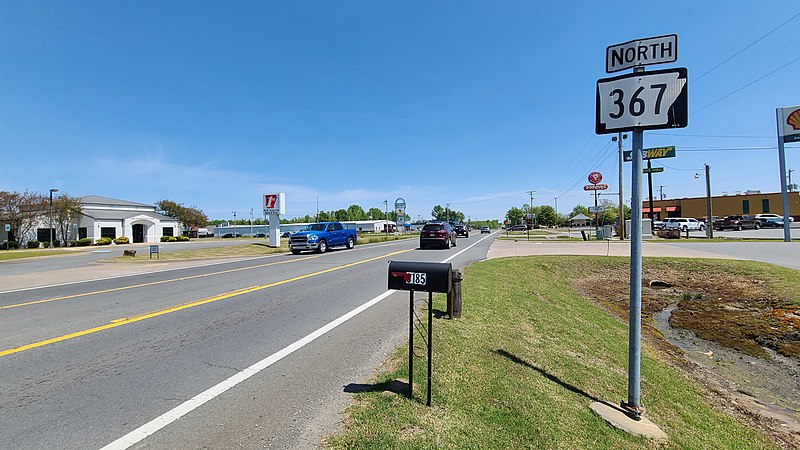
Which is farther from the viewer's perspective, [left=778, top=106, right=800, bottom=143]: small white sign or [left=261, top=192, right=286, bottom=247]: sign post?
[left=261, top=192, right=286, bottom=247]: sign post

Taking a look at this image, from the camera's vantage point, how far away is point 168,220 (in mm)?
60094

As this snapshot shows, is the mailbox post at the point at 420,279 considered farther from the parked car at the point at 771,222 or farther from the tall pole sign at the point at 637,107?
the parked car at the point at 771,222

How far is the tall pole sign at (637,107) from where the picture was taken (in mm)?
3805

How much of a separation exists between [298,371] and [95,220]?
60.0 meters

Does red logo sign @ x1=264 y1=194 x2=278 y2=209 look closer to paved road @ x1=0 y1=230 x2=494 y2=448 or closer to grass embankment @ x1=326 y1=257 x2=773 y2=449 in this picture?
paved road @ x1=0 y1=230 x2=494 y2=448

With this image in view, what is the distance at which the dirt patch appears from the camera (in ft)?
19.5

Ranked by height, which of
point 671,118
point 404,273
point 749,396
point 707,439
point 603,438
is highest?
point 671,118

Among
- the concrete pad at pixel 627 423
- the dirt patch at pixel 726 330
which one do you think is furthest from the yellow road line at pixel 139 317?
the dirt patch at pixel 726 330

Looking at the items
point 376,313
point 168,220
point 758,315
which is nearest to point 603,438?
point 376,313

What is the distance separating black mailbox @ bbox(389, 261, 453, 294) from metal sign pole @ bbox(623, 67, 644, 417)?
1979mm

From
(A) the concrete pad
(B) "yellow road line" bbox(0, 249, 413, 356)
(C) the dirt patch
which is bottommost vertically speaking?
(C) the dirt patch

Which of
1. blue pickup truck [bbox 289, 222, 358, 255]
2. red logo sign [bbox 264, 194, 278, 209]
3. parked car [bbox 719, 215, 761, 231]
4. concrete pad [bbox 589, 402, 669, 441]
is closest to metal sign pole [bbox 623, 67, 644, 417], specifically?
concrete pad [bbox 589, 402, 669, 441]

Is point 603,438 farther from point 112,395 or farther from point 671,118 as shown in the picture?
point 112,395

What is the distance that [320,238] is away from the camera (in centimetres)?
2377
